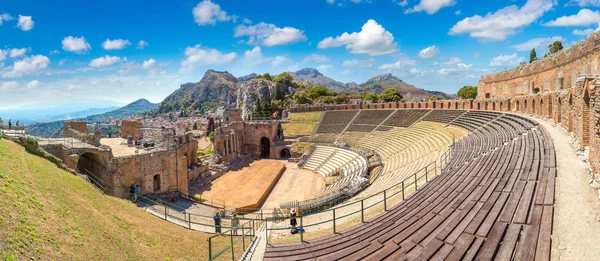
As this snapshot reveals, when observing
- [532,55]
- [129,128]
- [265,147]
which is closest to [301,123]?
[265,147]

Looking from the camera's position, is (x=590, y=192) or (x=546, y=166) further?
(x=546, y=166)

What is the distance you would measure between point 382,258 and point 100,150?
19.4 metres

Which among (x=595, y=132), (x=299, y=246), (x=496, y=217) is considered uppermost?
(x=595, y=132)

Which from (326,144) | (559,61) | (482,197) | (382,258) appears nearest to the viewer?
(382,258)

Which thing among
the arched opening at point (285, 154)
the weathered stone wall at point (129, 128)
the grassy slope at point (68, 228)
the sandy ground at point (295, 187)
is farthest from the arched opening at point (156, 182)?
the arched opening at point (285, 154)

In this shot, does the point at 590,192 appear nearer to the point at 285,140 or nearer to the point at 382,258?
the point at 382,258

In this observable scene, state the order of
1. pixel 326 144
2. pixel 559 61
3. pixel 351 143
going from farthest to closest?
pixel 326 144
pixel 351 143
pixel 559 61

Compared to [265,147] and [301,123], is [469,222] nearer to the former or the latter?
[265,147]

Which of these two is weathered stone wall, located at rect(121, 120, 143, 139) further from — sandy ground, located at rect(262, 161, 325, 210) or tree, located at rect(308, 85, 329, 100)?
tree, located at rect(308, 85, 329, 100)

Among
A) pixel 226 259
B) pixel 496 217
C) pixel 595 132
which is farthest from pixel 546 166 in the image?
pixel 226 259

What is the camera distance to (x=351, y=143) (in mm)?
37406

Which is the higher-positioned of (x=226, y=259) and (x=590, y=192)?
(x=590, y=192)

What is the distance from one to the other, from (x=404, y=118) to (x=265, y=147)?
21.5 meters

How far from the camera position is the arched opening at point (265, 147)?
44.8 metres
